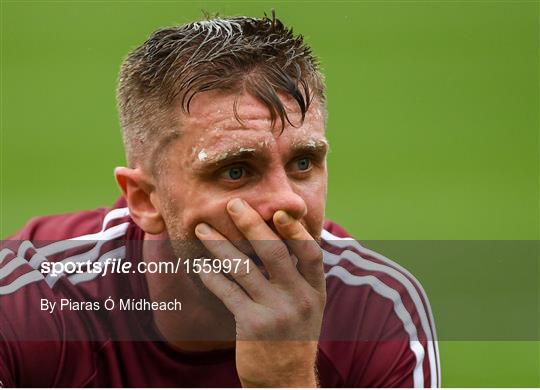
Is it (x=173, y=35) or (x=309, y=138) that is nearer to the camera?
(x=309, y=138)

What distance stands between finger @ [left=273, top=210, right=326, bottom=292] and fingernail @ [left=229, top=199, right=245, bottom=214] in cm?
10

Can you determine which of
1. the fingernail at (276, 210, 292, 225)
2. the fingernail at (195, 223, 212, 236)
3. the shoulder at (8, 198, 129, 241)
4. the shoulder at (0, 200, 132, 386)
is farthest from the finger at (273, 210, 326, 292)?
the shoulder at (8, 198, 129, 241)

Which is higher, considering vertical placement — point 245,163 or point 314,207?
point 245,163

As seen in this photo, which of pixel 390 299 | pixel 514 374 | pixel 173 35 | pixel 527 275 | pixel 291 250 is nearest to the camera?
pixel 291 250

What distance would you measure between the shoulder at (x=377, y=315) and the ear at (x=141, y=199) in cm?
61

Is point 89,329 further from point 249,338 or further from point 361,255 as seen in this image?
point 361,255

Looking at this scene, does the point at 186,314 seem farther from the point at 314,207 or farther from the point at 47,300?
the point at 314,207

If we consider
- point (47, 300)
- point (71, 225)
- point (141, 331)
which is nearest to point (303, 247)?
point (141, 331)

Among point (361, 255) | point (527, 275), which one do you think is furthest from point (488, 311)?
point (361, 255)

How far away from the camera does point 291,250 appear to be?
7.57 ft

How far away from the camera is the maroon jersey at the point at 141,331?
100 inches

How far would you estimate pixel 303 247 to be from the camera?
2.29 m

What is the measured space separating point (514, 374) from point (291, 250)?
8.01 ft

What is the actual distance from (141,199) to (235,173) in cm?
40
